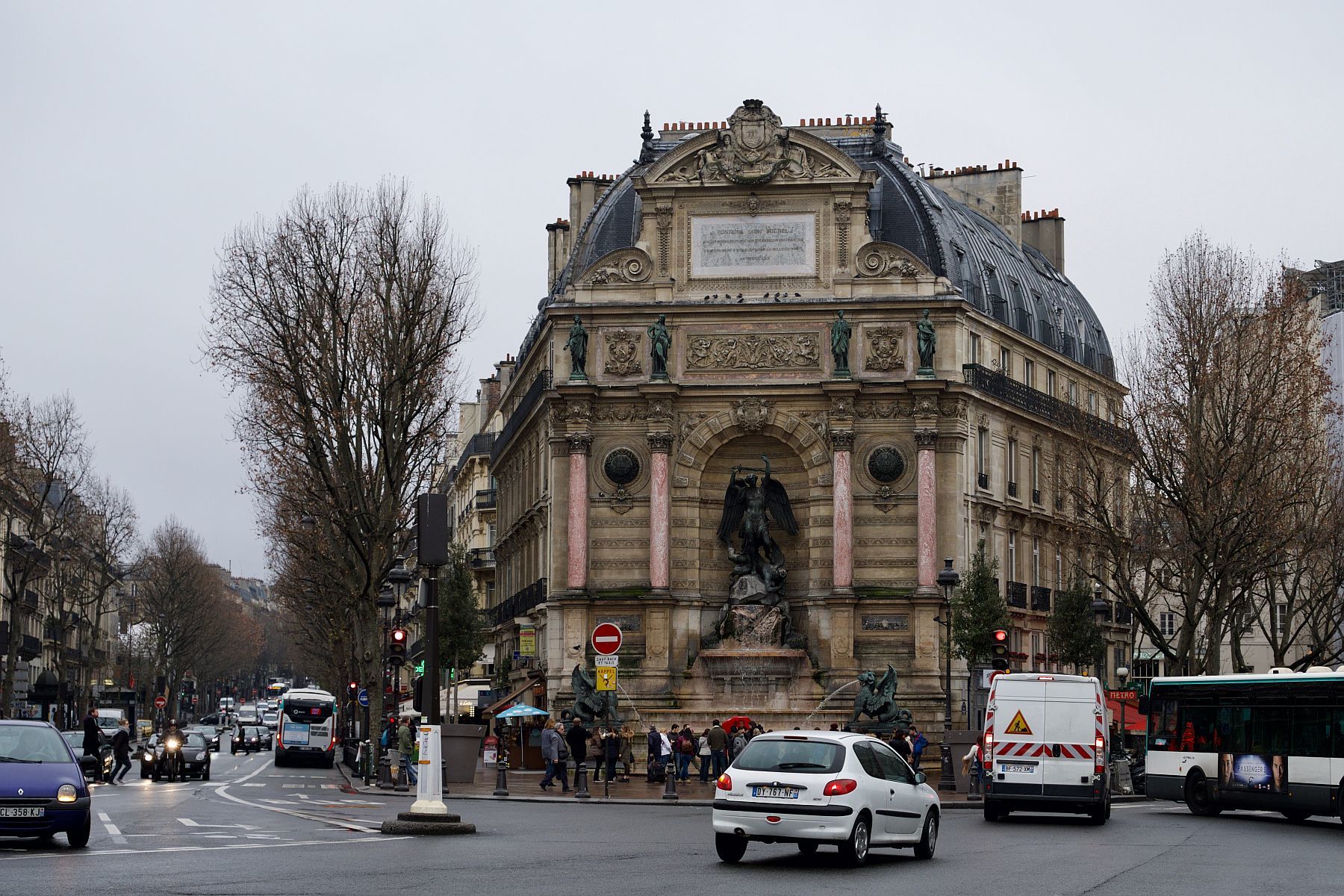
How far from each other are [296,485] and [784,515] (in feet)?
45.5

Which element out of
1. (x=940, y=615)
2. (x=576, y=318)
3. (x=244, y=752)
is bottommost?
(x=244, y=752)

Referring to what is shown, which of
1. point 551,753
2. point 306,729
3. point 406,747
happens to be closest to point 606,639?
point 551,753

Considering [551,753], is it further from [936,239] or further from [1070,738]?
[936,239]

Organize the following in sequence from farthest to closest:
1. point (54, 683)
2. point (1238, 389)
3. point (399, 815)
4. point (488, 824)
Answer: point (54, 683), point (1238, 389), point (488, 824), point (399, 815)

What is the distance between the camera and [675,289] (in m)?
52.7

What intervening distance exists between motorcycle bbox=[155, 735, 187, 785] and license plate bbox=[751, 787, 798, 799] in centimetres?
3018

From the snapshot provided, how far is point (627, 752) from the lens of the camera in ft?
155

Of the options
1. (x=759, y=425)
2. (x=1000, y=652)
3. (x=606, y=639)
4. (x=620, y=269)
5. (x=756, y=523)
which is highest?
(x=620, y=269)

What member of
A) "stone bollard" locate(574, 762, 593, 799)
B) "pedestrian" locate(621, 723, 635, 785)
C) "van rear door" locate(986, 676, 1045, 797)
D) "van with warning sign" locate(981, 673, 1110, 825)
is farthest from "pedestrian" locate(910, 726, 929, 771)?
"van rear door" locate(986, 676, 1045, 797)

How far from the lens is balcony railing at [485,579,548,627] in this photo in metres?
57.5

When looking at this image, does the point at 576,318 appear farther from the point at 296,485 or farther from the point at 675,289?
the point at 296,485

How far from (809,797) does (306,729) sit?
164 feet

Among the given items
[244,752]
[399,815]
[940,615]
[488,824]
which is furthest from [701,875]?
[244,752]

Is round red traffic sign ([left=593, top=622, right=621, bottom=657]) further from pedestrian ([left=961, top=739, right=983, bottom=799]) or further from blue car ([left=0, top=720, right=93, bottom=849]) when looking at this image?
blue car ([left=0, top=720, right=93, bottom=849])
